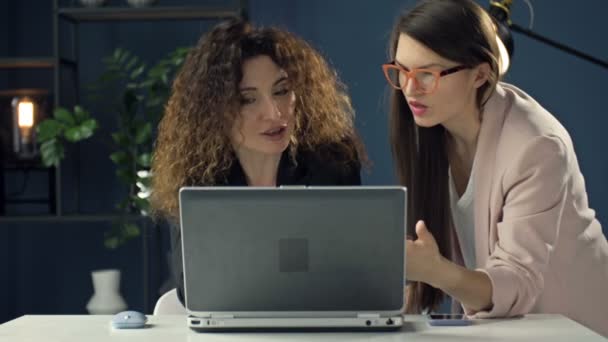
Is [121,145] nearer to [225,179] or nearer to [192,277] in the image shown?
[225,179]

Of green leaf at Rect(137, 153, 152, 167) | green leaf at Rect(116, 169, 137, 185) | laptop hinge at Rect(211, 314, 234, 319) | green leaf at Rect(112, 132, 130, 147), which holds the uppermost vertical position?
green leaf at Rect(112, 132, 130, 147)

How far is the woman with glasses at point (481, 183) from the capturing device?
1941 millimetres

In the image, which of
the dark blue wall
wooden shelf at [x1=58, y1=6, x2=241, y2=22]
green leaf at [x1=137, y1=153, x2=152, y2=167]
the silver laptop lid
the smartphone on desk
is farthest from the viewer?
the dark blue wall

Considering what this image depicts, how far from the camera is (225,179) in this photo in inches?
103

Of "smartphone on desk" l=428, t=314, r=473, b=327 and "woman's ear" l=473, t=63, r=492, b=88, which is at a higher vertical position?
"woman's ear" l=473, t=63, r=492, b=88

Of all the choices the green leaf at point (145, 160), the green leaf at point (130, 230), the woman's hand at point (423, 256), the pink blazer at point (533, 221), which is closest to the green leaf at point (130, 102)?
the green leaf at point (145, 160)

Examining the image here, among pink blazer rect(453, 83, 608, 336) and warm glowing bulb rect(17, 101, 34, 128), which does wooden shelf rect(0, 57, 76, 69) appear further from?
pink blazer rect(453, 83, 608, 336)

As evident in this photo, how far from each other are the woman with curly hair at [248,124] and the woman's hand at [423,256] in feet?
2.45

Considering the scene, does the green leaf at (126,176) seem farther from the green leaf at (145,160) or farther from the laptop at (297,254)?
the laptop at (297,254)

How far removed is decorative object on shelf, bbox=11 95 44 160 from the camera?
423cm

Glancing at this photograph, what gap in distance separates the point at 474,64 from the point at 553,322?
1.81 feet

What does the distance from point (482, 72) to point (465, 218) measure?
34 cm

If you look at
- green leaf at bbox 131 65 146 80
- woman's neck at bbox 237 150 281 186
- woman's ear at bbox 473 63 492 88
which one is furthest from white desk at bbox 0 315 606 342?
green leaf at bbox 131 65 146 80

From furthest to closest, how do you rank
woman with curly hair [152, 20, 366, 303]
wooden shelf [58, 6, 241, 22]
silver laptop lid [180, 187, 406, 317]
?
wooden shelf [58, 6, 241, 22] < woman with curly hair [152, 20, 366, 303] < silver laptop lid [180, 187, 406, 317]
